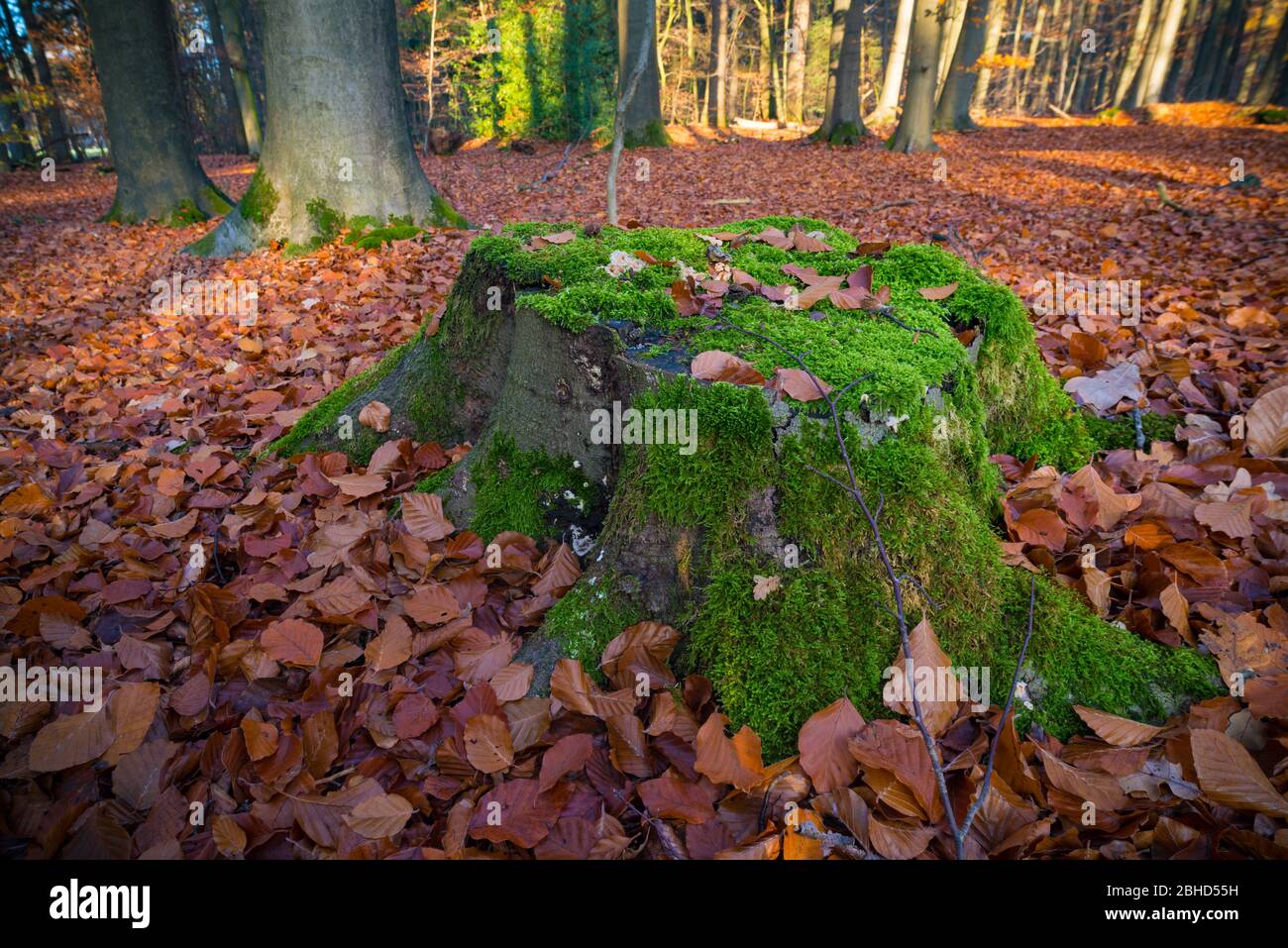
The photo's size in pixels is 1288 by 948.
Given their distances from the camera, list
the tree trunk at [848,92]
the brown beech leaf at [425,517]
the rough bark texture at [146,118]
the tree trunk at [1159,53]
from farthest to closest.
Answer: the tree trunk at [1159,53] → the tree trunk at [848,92] → the rough bark texture at [146,118] → the brown beech leaf at [425,517]

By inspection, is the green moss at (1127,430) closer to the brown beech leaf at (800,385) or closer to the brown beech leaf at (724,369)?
the brown beech leaf at (800,385)

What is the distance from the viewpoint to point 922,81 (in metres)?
13.9

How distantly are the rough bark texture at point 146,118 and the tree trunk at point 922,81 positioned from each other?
12.5 metres

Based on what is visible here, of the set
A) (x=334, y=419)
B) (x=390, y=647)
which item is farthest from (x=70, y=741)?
(x=334, y=419)

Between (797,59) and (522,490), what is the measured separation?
29.8 metres

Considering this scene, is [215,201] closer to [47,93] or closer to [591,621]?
[591,621]

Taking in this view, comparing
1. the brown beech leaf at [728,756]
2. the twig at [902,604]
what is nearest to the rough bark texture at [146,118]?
the twig at [902,604]

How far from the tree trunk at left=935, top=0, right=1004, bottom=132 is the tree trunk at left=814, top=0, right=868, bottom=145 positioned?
268 centimetres

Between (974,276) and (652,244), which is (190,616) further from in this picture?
(974,276)

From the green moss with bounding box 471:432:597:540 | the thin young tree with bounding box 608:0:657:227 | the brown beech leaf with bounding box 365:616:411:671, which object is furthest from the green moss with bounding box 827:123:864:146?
the brown beech leaf with bounding box 365:616:411:671

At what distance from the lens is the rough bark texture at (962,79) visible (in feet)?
54.2

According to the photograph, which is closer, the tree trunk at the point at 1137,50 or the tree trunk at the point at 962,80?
the tree trunk at the point at 962,80
